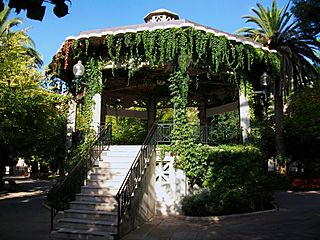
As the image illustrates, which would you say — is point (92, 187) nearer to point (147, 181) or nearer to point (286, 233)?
point (147, 181)

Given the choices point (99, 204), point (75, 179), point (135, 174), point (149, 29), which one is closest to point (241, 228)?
point (135, 174)

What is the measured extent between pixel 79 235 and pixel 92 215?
77 centimetres

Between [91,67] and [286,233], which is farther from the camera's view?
[91,67]

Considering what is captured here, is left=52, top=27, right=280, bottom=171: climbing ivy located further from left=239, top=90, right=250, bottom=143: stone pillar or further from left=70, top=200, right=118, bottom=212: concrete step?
left=70, top=200, right=118, bottom=212: concrete step

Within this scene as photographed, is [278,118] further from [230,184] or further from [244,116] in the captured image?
[230,184]

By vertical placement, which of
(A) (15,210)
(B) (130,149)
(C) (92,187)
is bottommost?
(A) (15,210)

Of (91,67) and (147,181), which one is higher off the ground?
(91,67)

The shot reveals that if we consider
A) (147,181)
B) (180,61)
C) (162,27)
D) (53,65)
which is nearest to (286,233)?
(147,181)

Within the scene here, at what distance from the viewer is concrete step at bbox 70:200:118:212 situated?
816 cm

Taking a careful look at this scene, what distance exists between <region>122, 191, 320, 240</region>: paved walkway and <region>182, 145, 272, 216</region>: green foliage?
0.49 meters

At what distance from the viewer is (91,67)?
11617mm

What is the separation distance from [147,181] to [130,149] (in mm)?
1664

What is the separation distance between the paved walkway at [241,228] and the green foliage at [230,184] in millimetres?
491

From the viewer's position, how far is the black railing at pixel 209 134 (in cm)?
1138
